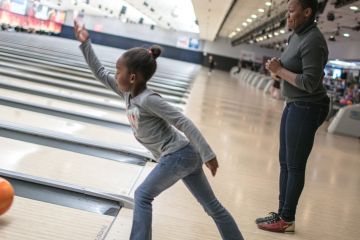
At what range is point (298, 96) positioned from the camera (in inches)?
113

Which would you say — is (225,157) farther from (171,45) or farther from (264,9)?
(171,45)

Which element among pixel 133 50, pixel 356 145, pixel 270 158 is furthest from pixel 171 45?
pixel 133 50

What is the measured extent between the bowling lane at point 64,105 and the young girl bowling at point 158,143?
3.73m

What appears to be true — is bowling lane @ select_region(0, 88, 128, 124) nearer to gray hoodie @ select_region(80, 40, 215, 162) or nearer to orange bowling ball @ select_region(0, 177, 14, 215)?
orange bowling ball @ select_region(0, 177, 14, 215)

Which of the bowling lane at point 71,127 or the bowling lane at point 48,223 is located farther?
the bowling lane at point 71,127

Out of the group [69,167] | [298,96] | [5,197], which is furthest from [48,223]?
[298,96]

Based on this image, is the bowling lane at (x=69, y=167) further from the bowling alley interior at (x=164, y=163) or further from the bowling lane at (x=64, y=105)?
the bowling lane at (x=64, y=105)

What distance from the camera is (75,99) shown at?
706 cm

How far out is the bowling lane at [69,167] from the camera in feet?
10.7

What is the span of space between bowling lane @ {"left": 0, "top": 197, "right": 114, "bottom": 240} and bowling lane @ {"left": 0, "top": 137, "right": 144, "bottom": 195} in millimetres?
499

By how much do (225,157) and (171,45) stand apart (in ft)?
129

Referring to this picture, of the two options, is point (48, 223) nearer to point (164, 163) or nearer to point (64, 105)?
point (164, 163)

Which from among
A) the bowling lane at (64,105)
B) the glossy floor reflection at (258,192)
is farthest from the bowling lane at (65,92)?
the glossy floor reflection at (258,192)

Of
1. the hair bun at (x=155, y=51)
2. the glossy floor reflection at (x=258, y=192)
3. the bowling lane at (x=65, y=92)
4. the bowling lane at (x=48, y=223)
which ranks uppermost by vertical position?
the hair bun at (x=155, y=51)
